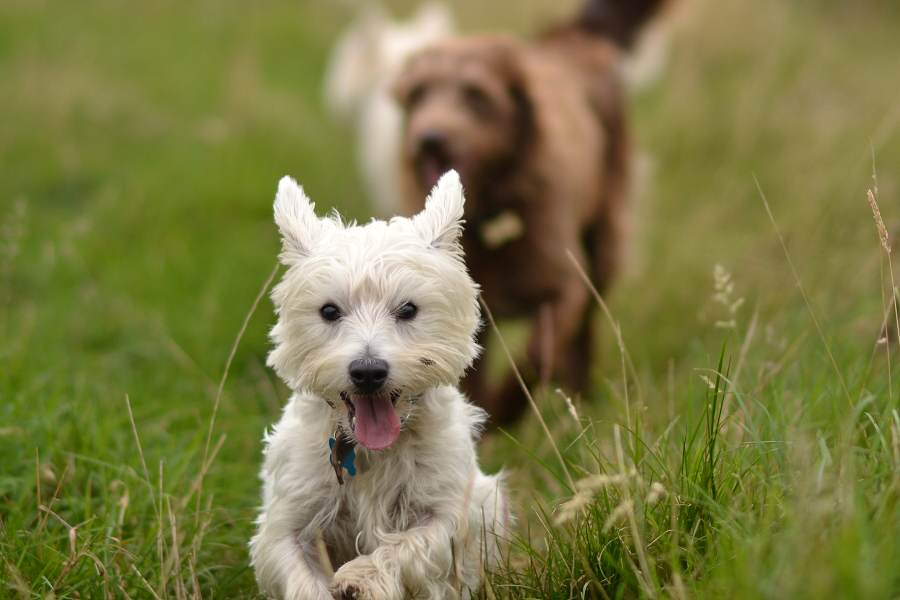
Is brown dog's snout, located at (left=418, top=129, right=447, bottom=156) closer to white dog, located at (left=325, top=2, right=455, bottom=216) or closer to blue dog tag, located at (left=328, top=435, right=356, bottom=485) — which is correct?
white dog, located at (left=325, top=2, right=455, bottom=216)

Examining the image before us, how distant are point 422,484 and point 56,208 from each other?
230 inches

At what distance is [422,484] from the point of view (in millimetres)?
3061

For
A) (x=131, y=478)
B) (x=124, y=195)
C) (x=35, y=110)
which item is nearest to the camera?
(x=131, y=478)

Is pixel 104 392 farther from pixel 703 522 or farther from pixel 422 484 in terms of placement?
pixel 703 522

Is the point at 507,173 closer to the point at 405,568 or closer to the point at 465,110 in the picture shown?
the point at 465,110

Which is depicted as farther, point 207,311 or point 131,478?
point 207,311

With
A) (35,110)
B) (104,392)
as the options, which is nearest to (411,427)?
(104,392)

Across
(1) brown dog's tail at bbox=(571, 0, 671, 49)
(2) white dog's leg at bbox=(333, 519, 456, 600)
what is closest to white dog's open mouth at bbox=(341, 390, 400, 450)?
(2) white dog's leg at bbox=(333, 519, 456, 600)

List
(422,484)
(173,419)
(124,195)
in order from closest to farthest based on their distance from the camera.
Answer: (422,484) → (173,419) → (124,195)

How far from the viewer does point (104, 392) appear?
472cm

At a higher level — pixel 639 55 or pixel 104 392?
pixel 639 55

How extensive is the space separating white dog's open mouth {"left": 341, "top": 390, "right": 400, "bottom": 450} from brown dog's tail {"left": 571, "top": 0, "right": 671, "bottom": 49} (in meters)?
5.37

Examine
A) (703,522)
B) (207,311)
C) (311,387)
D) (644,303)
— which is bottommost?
(644,303)

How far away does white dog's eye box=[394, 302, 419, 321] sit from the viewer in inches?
115
